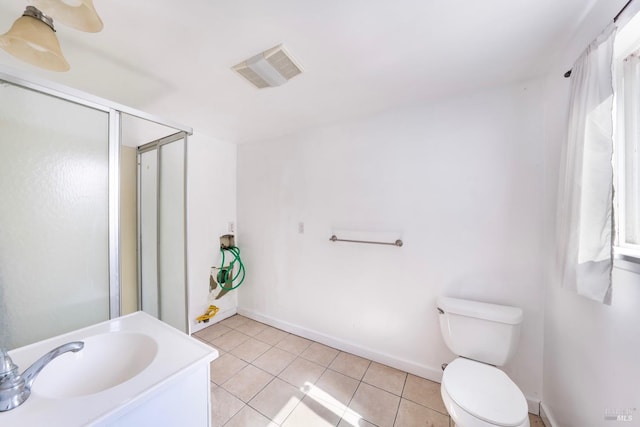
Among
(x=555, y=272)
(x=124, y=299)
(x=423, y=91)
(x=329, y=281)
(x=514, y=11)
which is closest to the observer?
(x=514, y=11)

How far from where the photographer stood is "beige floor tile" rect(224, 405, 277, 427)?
1427 millimetres

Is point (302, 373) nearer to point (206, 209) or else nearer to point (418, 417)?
point (418, 417)

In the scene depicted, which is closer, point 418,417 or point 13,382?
point 13,382

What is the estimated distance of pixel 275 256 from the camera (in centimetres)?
265

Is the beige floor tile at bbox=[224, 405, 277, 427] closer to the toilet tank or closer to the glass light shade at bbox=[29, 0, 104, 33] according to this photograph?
the toilet tank

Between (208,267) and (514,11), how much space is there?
3175 millimetres

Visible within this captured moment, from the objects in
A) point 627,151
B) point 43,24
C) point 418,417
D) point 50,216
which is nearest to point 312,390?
point 418,417

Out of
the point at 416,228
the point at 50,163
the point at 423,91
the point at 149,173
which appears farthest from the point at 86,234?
the point at 423,91

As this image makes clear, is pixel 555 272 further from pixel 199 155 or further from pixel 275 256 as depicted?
pixel 199 155

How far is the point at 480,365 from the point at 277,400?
138 cm

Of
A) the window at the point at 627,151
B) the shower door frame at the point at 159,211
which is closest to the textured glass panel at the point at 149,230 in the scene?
the shower door frame at the point at 159,211

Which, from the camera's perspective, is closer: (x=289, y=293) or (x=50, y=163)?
(x=50, y=163)

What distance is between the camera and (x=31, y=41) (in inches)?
29.1

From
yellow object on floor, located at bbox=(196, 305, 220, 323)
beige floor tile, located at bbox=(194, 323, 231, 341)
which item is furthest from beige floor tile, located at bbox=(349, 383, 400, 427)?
yellow object on floor, located at bbox=(196, 305, 220, 323)
